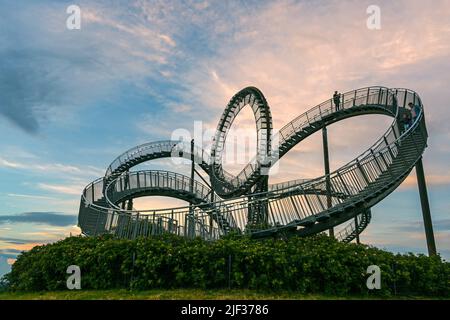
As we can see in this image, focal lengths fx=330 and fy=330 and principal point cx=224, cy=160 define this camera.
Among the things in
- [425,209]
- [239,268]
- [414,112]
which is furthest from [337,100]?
[239,268]

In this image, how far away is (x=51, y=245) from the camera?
11.9 meters

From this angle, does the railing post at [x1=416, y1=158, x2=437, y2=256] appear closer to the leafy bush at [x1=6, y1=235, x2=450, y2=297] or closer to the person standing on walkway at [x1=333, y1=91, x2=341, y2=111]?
the leafy bush at [x1=6, y1=235, x2=450, y2=297]

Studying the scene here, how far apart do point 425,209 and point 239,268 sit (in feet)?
38.4

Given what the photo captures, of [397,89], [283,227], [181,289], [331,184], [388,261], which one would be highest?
[397,89]

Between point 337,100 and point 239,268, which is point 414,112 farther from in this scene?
point 239,268

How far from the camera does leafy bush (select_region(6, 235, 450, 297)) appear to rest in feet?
29.5

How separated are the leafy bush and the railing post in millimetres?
5798


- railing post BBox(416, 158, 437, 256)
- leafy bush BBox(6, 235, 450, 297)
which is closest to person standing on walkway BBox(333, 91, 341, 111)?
railing post BBox(416, 158, 437, 256)

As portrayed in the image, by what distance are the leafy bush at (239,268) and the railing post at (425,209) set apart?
580 centimetres

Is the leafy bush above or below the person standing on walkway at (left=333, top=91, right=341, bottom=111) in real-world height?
below

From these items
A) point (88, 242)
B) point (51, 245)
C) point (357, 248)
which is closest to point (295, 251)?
point (357, 248)
